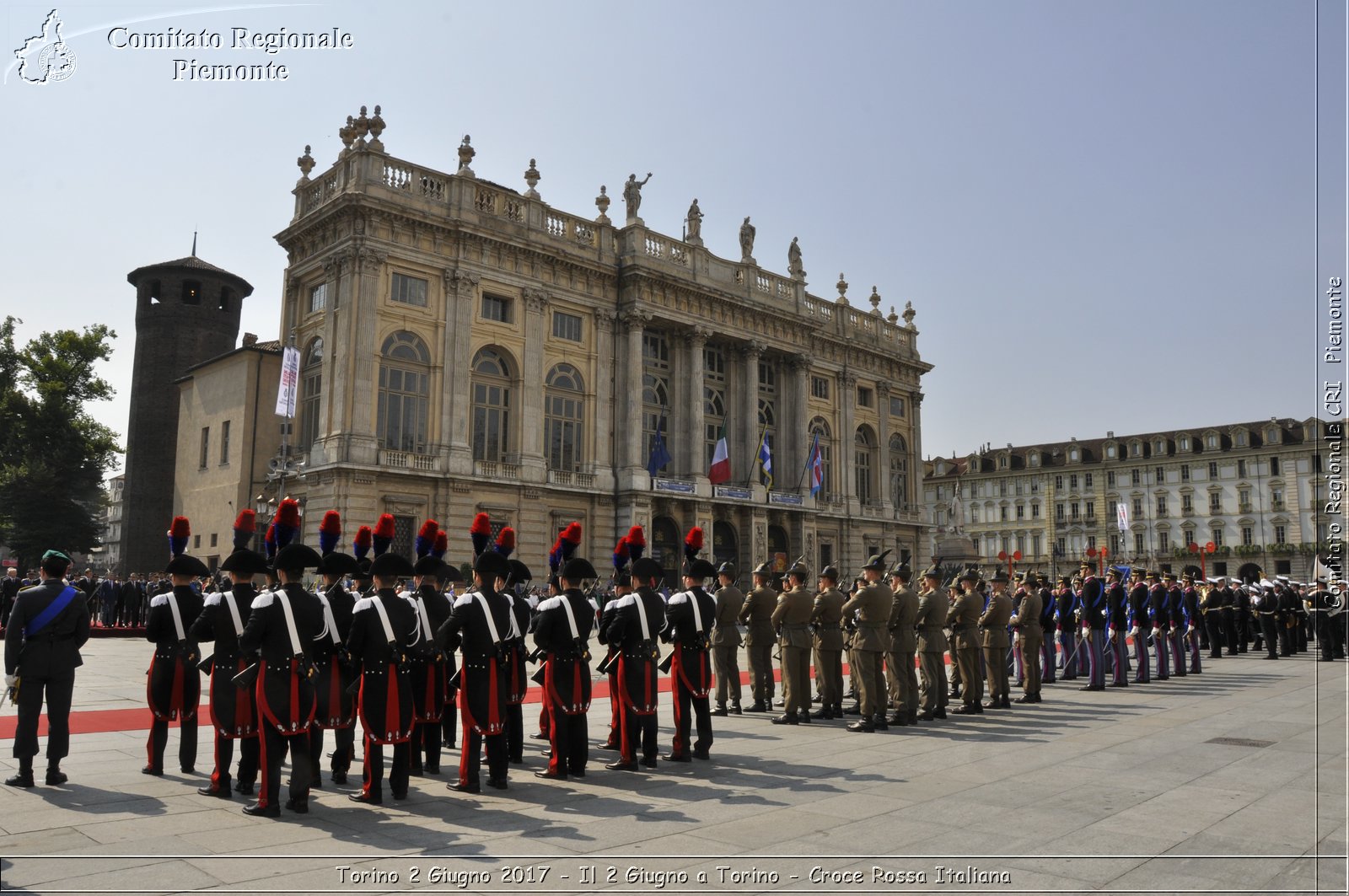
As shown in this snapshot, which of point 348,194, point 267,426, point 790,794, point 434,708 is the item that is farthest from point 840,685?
point 267,426

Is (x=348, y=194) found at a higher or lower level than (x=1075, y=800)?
higher

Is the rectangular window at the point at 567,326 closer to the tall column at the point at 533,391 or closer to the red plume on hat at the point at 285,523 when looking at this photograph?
the tall column at the point at 533,391

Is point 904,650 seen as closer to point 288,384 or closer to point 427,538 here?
point 427,538

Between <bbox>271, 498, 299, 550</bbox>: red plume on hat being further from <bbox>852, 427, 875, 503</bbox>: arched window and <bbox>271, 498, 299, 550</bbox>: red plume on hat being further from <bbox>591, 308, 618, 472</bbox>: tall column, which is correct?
<bbox>852, 427, 875, 503</bbox>: arched window

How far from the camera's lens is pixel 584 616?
934cm

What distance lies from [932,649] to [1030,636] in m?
2.98

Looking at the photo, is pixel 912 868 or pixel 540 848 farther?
pixel 540 848

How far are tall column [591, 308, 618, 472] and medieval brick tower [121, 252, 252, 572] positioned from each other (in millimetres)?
23120

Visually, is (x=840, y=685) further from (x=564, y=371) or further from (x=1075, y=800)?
(x=564, y=371)

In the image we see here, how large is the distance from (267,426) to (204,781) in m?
26.8

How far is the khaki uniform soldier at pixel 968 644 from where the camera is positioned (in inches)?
562

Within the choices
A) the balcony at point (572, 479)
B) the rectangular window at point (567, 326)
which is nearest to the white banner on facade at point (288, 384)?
the balcony at point (572, 479)

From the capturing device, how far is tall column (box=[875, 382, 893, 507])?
49.0m

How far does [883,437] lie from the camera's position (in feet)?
161
